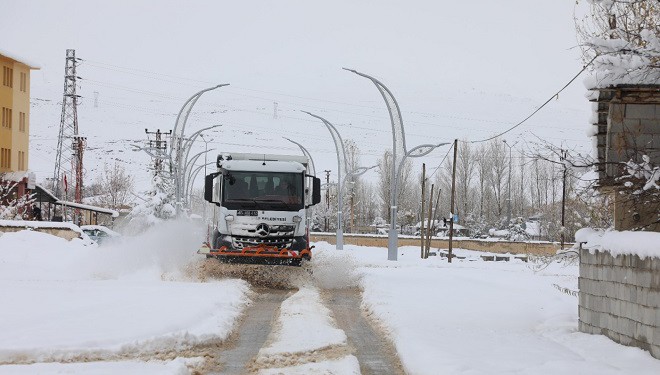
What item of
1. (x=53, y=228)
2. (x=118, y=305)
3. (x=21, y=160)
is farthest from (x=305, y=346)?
(x=21, y=160)

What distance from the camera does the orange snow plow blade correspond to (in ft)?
87.0

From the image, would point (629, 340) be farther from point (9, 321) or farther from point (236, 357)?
point (9, 321)

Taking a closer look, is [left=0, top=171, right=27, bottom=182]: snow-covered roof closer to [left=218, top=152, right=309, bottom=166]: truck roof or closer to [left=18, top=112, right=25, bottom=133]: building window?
[left=18, top=112, right=25, bottom=133]: building window

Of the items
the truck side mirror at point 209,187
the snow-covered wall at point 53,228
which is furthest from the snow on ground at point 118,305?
the snow-covered wall at point 53,228

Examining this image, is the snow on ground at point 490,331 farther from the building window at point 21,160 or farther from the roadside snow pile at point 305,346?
the building window at point 21,160

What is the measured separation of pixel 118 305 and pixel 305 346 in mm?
5585

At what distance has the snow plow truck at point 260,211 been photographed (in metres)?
26.7

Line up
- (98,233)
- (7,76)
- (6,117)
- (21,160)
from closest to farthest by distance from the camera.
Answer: (98,233)
(6,117)
(7,76)
(21,160)

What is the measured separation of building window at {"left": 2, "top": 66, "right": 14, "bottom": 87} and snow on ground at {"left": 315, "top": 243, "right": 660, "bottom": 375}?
57.0 meters

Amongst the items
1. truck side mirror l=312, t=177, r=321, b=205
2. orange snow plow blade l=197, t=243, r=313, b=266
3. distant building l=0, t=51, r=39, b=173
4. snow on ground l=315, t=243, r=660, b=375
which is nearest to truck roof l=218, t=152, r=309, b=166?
truck side mirror l=312, t=177, r=321, b=205

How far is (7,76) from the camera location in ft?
252

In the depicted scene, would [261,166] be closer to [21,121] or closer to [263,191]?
[263,191]

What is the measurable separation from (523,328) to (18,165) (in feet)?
223

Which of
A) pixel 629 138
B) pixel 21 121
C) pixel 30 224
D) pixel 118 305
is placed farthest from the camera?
pixel 21 121
